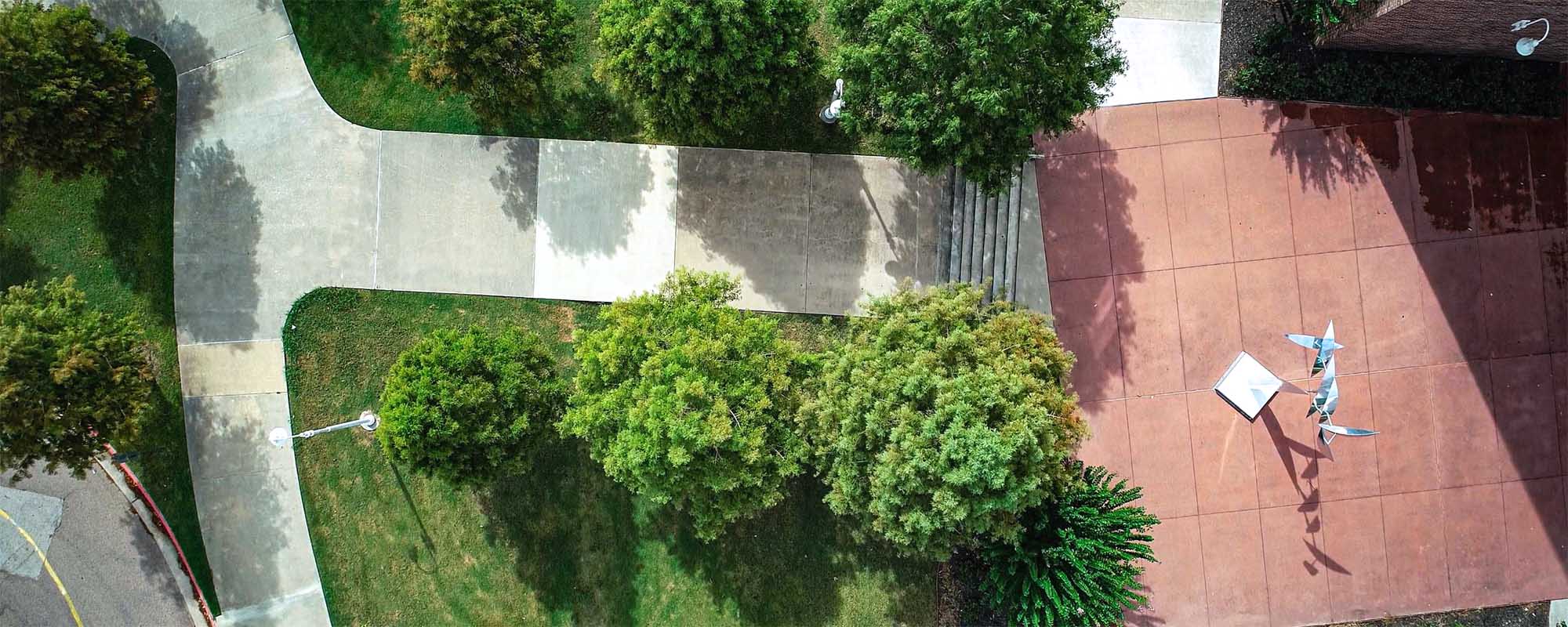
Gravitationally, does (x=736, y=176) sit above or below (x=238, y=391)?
above

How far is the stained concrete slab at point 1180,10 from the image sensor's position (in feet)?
70.1

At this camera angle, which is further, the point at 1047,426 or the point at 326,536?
the point at 326,536

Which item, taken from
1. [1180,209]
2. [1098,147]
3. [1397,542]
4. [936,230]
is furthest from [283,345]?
[1397,542]

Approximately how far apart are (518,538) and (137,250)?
464 inches

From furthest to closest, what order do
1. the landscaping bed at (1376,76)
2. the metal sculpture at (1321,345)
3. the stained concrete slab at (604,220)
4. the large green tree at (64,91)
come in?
the stained concrete slab at (604,220)
the landscaping bed at (1376,76)
the metal sculpture at (1321,345)
the large green tree at (64,91)

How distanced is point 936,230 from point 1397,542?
13.2 m

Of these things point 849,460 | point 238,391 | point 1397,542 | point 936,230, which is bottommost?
point 1397,542

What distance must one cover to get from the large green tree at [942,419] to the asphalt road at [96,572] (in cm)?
1670

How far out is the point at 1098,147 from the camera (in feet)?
69.7

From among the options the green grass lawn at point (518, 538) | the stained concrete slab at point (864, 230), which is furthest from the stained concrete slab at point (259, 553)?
the stained concrete slab at point (864, 230)

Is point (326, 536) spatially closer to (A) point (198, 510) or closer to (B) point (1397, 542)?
(A) point (198, 510)

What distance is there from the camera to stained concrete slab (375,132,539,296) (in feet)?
71.2

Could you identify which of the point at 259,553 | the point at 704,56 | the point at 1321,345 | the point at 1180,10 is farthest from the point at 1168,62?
the point at 259,553

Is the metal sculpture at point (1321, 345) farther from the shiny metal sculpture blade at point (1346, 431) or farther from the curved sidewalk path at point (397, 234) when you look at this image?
the curved sidewalk path at point (397, 234)
